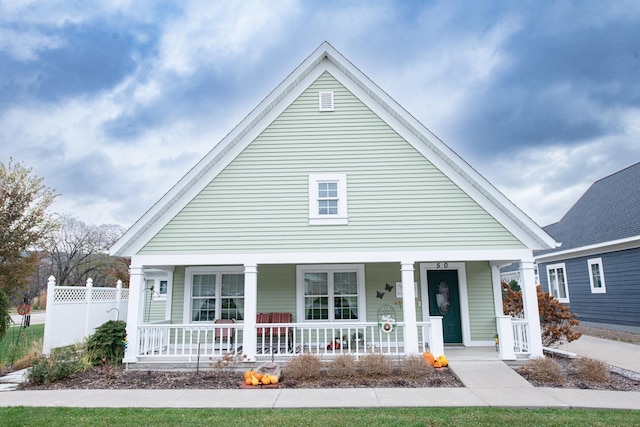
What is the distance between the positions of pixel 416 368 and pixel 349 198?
4356mm

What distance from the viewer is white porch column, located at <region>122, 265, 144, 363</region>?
9.49 m

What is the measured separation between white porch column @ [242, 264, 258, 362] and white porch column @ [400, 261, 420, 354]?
3661mm

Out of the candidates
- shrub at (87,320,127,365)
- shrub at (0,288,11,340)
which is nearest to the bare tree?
shrub at (0,288,11,340)

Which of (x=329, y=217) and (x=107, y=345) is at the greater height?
(x=329, y=217)

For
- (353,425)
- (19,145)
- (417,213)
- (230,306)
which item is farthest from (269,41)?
(19,145)

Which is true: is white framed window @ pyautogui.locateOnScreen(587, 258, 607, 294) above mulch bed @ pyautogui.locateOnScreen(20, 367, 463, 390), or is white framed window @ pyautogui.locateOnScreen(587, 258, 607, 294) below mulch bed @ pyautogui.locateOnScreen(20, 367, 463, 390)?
above

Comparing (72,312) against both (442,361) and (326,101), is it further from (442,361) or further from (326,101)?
(442,361)

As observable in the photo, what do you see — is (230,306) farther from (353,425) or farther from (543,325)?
→ (543,325)

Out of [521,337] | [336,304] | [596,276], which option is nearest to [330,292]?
[336,304]

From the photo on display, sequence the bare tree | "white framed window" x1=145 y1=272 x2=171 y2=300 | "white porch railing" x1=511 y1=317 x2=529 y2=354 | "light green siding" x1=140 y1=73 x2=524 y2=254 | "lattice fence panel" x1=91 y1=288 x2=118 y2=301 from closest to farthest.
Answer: "white porch railing" x1=511 y1=317 x2=529 y2=354 → "light green siding" x1=140 y1=73 x2=524 y2=254 → "lattice fence panel" x1=91 y1=288 x2=118 y2=301 → "white framed window" x1=145 y1=272 x2=171 y2=300 → the bare tree

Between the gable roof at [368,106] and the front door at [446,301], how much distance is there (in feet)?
8.91

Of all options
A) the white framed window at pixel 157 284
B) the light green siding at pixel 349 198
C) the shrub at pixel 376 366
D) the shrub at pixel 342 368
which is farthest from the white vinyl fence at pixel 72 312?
the shrub at pixel 376 366

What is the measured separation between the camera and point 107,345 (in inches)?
389

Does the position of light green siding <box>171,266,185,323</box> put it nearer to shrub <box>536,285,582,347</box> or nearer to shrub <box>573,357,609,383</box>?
shrub <box>573,357,609,383</box>
